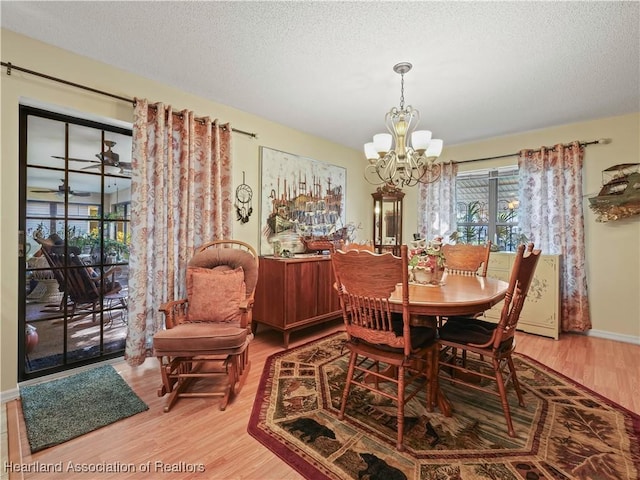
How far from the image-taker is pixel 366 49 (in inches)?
85.7

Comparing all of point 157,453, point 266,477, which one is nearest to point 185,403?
point 157,453

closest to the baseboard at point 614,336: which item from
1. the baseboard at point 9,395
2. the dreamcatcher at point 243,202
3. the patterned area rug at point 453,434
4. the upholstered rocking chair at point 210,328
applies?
the patterned area rug at point 453,434

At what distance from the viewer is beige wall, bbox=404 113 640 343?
3.35 meters

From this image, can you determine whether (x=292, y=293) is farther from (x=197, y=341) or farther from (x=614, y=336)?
(x=614, y=336)

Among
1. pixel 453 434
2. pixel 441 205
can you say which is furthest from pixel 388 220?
pixel 453 434

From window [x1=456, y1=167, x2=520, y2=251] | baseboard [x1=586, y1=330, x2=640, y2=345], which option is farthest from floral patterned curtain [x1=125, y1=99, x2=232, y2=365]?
baseboard [x1=586, y1=330, x2=640, y2=345]

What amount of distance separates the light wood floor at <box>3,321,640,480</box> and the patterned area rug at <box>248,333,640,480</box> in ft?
0.39

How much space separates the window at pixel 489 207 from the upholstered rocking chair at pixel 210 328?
11.0ft

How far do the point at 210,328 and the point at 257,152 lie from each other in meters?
2.14

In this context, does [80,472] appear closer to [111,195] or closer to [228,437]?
[228,437]

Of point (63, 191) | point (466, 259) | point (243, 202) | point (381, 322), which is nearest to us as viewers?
point (381, 322)

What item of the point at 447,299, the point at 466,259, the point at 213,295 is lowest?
the point at 213,295

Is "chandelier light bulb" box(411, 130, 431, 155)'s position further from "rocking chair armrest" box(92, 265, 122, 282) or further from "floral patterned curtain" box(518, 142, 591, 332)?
"rocking chair armrest" box(92, 265, 122, 282)

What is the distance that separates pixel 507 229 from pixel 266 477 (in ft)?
13.8
